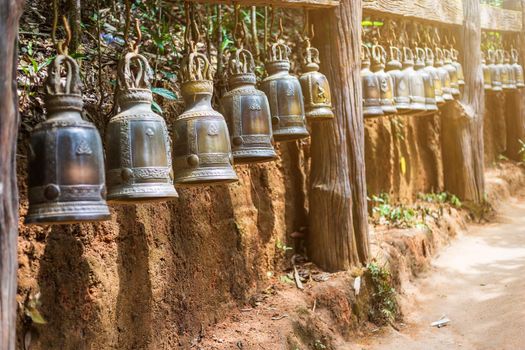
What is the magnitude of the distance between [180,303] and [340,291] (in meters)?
1.35

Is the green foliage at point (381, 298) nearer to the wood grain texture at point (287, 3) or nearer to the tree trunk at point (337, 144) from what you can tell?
the tree trunk at point (337, 144)

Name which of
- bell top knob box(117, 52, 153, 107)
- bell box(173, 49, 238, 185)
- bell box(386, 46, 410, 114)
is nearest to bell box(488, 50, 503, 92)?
bell box(386, 46, 410, 114)

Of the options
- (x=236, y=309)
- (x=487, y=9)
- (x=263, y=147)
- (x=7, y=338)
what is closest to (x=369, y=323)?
(x=236, y=309)

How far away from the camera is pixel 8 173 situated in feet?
7.29

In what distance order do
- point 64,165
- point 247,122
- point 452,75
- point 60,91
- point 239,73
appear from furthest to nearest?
1. point 452,75
2. point 239,73
3. point 247,122
4. point 60,91
5. point 64,165

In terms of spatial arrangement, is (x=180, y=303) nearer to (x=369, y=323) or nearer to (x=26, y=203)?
Answer: (x=26, y=203)

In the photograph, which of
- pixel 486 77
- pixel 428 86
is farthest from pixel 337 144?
pixel 486 77

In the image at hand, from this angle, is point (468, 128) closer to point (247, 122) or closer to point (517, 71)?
point (517, 71)

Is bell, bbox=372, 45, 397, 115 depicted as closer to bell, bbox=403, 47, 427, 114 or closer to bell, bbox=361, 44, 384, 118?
bell, bbox=361, 44, 384, 118

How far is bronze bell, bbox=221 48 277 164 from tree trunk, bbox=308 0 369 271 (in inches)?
50.2

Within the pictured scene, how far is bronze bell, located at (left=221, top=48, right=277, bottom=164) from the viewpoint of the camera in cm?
361

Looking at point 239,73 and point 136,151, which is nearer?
point 136,151

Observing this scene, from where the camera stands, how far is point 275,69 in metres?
4.17

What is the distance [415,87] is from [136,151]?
3731mm
